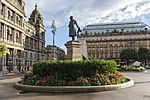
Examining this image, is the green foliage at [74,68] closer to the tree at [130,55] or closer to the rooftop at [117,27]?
the tree at [130,55]

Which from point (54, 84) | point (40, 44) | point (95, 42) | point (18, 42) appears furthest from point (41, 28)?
point (54, 84)

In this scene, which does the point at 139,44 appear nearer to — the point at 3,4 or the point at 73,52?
the point at 3,4

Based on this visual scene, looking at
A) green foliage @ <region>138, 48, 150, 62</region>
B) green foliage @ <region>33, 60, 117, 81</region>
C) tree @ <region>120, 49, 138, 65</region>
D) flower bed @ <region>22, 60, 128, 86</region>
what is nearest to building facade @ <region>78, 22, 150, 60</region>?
green foliage @ <region>138, 48, 150, 62</region>

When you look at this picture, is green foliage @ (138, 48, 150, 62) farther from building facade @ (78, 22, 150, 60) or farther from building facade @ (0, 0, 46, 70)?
building facade @ (0, 0, 46, 70)

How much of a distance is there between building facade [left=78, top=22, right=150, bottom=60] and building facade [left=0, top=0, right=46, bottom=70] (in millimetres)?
37029

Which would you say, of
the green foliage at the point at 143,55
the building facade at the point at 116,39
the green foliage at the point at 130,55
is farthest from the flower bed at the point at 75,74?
the building facade at the point at 116,39

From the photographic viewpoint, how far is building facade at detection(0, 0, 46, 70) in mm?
53406

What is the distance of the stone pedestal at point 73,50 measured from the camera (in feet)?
Answer: 69.7

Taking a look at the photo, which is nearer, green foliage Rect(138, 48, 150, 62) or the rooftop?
green foliage Rect(138, 48, 150, 62)

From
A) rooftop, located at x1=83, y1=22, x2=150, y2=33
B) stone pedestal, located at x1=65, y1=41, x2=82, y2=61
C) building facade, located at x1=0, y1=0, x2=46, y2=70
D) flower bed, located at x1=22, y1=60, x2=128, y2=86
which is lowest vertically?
flower bed, located at x1=22, y1=60, x2=128, y2=86

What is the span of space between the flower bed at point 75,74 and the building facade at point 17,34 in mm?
36695

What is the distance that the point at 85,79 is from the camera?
15.3 metres

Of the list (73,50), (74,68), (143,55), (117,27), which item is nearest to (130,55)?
(143,55)

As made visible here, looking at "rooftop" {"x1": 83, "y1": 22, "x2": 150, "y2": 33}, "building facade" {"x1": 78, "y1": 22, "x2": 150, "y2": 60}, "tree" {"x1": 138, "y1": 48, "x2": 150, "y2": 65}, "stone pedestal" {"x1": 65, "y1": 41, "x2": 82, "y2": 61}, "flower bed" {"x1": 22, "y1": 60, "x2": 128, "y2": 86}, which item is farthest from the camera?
"rooftop" {"x1": 83, "y1": 22, "x2": 150, "y2": 33}
